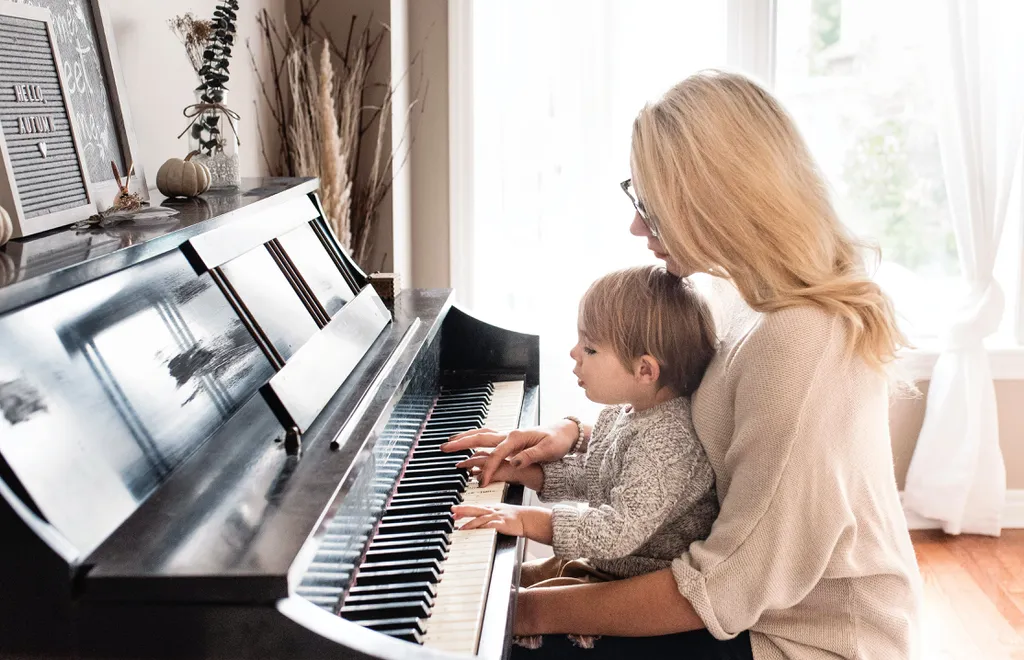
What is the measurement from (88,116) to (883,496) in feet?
4.48

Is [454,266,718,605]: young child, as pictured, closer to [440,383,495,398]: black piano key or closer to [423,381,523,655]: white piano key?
[423,381,523,655]: white piano key

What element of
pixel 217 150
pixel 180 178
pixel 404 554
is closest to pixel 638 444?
pixel 404 554

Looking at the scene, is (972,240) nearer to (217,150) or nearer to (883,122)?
(883,122)

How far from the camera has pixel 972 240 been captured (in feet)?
11.6

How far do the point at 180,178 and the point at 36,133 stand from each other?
0.31m

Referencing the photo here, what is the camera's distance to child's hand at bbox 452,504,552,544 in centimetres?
148

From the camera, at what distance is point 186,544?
1014 millimetres

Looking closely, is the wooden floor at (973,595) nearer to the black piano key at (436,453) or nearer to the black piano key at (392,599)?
the black piano key at (436,453)

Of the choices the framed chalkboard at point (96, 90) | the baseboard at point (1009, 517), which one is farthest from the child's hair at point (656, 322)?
the baseboard at point (1009, 517)

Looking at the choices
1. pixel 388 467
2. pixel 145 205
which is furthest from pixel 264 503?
pixel 145 205

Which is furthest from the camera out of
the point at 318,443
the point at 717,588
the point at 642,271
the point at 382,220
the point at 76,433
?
the point at 382,220

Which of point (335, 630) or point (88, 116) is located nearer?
point (335, 630)

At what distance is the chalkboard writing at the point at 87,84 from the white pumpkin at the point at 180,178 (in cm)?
7

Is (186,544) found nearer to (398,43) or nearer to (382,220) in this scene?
(382,220)
